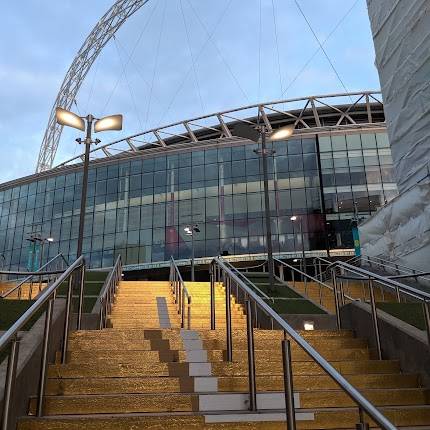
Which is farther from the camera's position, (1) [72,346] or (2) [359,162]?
(2) [359,162]

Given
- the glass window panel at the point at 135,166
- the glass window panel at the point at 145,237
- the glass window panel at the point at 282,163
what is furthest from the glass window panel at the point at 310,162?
the glass window panel at the point at 135,166

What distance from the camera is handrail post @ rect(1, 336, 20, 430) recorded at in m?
3.07

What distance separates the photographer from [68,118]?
15.2 meters

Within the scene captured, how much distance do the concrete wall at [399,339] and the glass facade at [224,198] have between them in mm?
31498

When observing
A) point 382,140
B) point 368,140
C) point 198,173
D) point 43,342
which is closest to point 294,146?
point 368,140

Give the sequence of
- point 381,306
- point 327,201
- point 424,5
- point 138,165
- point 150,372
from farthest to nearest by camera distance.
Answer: point 138,165
point 327,201
point 424,5
point 381,306
point 150,372

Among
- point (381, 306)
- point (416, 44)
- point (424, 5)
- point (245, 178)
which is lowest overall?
point (381, 306)

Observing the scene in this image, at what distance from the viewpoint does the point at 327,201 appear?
3941cm

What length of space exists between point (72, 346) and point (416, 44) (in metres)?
15.2

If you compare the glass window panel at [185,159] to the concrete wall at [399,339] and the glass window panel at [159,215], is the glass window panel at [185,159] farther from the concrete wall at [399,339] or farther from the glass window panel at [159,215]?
the concrete wall at [399,339]

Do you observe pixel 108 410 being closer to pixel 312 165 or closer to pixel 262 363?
pixel 262 363

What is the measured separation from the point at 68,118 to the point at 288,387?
13388 millimetres

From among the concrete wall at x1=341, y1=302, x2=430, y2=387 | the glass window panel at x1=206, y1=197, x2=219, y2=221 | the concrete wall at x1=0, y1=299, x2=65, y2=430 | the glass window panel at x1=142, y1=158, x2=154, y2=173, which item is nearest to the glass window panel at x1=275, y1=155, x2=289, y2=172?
the glass window panel at x1=206, y1=197, x2=219, y2=221

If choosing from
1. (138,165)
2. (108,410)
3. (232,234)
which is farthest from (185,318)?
(138,165)
